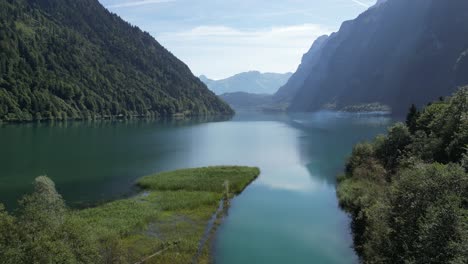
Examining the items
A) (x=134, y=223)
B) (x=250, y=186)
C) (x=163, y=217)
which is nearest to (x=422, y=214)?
(x=134, y=223)

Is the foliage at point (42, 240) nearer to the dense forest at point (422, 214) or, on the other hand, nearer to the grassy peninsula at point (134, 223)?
the grassy peninsula at point (134, 223)

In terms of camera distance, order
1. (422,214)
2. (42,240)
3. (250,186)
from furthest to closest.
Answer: (250,186) < (422,214) < (42,240)

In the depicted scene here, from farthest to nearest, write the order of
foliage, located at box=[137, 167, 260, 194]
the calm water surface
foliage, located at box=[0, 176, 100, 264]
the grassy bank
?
foliage, located at box=[137, 167, 260, 194]
the calm water surface
the grassy bank
foliage, located at box=[0, 176, 100, 264]

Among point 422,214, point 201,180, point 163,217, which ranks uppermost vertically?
point 422,214

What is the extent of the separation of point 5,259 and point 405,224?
29193mm

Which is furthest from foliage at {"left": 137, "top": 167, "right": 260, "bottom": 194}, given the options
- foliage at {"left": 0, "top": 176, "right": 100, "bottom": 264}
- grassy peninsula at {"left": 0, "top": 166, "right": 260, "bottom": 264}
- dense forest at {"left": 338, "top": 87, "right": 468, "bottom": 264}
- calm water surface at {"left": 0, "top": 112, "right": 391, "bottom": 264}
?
foliage at {"left": 0, "top": 176, "right": 100, "bottom": 264}

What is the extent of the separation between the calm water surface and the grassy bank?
127 inches

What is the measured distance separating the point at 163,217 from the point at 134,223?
537 cm

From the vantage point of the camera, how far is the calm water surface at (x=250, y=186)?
152ft

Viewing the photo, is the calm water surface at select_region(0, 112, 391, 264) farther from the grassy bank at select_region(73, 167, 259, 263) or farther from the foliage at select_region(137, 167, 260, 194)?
the grassy bank at select_region(73, 167, 259, 263)

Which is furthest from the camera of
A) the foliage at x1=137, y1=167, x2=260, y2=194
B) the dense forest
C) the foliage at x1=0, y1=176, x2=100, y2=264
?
the foliage at x1=137, y1=167, x2=260, y2=194

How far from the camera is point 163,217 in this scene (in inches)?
2152

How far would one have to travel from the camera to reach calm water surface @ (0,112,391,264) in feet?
152

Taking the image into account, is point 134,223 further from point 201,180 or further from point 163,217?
point 201,180
